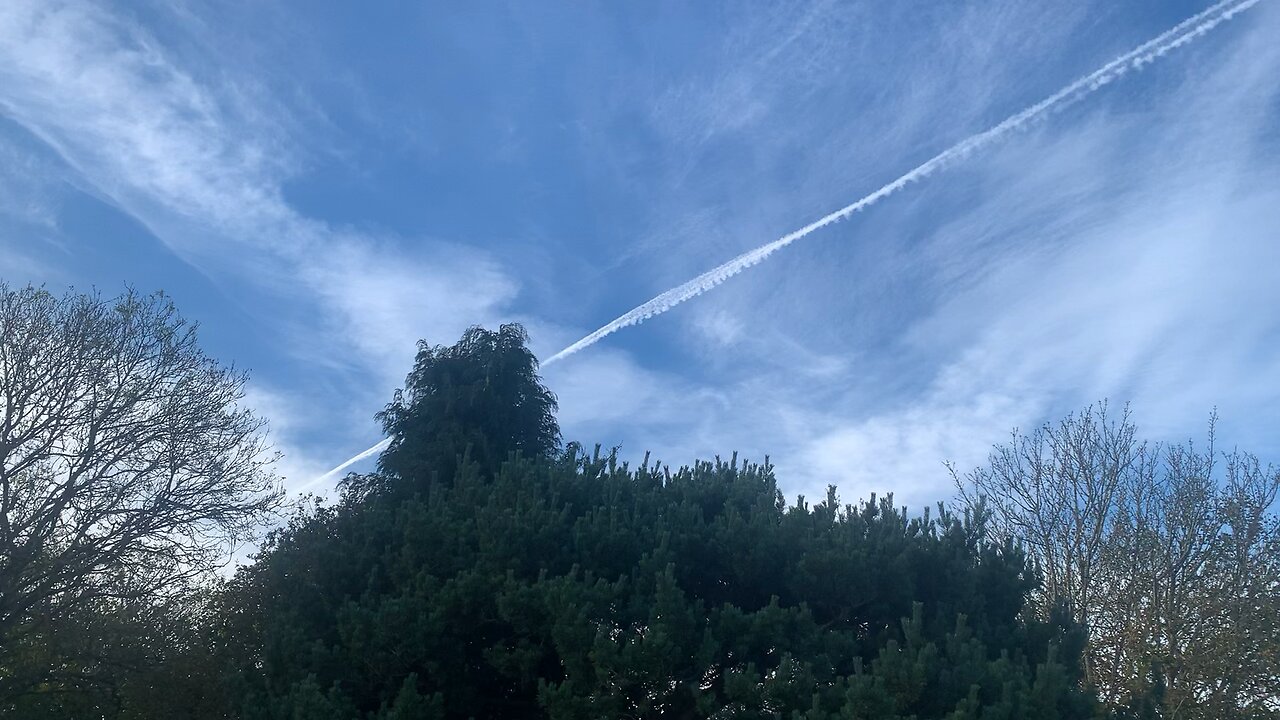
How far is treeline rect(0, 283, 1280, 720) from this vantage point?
9.41 m

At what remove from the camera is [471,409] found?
57.9 feet

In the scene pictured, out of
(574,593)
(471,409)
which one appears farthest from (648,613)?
(471,409)

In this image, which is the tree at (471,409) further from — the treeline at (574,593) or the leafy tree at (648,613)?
the leafy tree at (648,613)

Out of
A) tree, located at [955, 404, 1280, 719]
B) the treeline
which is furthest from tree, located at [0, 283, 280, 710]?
tree, located at [955, 404, 1280, 719]

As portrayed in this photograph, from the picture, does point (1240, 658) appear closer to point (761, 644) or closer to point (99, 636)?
point (761, 644)

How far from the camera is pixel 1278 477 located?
16.8m

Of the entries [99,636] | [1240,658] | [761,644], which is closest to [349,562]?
[99,636]

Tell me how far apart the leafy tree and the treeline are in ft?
0.13

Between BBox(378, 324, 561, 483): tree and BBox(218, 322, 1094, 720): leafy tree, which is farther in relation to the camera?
BBox(378, 324, 561, 483): tree

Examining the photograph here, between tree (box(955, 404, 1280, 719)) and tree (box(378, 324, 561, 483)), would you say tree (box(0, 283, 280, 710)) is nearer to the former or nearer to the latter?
tree (box(378, 324, 561, 483))

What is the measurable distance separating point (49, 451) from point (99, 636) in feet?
10.0

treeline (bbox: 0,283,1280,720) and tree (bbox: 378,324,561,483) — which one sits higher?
tree (bbox: 378,324,561,483)

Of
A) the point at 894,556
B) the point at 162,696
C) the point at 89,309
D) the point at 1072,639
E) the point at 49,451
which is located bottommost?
the point at 162,696

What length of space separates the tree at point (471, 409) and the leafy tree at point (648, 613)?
336 cm
